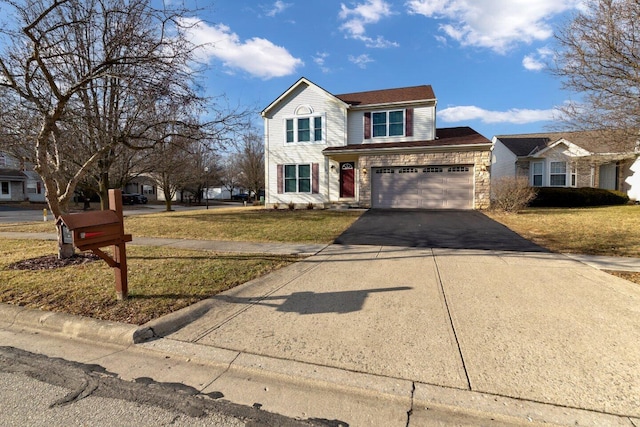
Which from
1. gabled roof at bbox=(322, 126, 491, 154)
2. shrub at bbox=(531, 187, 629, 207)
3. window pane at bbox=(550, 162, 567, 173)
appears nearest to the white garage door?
gabled roof at bbox=(322, 126, 491, 154)

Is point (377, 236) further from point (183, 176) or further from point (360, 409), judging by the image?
point (183, 176)

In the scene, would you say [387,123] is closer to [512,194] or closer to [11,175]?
[512,194]

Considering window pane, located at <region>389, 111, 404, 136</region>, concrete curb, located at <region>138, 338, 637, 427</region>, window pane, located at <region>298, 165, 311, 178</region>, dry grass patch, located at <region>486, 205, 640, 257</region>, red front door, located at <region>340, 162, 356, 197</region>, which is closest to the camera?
concrete curb, located at <region>138, 338, 637, 427</region>

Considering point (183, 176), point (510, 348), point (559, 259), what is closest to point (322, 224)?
point (559, 259)

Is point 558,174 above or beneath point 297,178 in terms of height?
above

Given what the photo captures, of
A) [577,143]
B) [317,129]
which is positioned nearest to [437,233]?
[317,129]

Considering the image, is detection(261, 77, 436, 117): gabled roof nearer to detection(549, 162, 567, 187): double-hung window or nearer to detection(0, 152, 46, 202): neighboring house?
detection(549, 162, 567, 187): double-hung window

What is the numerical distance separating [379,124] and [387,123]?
472 mm

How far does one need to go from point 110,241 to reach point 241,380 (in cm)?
276

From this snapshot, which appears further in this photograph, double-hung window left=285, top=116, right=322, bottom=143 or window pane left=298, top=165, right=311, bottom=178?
window pane left=298, top=165, right=311, bottom=178

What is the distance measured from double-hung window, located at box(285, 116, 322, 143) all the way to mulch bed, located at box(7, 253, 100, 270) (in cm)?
1454

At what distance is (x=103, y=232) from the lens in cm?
412

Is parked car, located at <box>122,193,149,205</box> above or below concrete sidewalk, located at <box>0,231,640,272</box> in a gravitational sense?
above

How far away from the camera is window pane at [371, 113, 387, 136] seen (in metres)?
18.9
